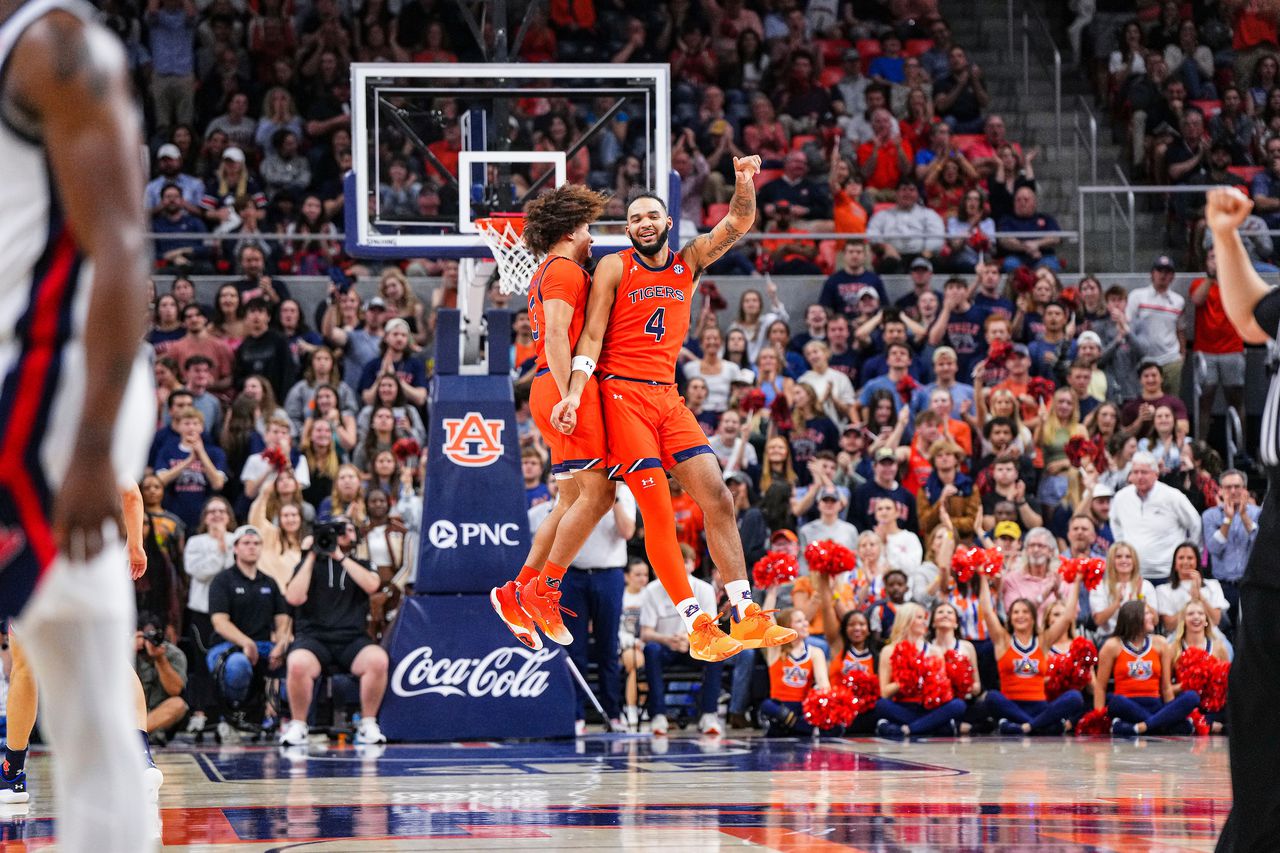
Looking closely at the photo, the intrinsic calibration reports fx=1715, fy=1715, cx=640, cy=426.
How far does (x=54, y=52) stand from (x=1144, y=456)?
12844 mm

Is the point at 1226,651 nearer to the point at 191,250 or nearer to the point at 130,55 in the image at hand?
the point at 191,250

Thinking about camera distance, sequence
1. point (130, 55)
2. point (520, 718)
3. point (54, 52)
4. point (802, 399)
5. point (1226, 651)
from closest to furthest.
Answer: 1. point (54, 52)
2. point (520, 718)
3. point (1226, 651)
4. point (802, 399)
5. point (130, 55)

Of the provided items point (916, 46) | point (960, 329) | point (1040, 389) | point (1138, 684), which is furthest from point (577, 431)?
point (916, 46)

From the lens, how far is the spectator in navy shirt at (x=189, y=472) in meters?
14.4

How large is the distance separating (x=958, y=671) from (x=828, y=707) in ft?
3.49

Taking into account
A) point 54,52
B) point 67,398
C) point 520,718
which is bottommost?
point 520,718

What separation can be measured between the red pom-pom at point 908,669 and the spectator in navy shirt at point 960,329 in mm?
4738

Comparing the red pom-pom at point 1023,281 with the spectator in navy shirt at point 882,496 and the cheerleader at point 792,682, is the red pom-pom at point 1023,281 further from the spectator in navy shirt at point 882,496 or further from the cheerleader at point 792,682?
the cheerleader at point 792,682

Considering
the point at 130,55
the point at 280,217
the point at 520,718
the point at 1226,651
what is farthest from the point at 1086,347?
the point at 130,55

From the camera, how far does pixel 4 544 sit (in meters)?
3.10

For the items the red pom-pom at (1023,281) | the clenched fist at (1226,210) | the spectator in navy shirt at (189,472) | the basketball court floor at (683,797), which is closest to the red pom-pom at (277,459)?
the spectator in navy shirt at (189,472)

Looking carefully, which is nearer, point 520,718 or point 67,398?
point 67,398

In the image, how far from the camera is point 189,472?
47.4 ft

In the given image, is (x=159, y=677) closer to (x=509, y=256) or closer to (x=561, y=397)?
(x=509, y=256)
